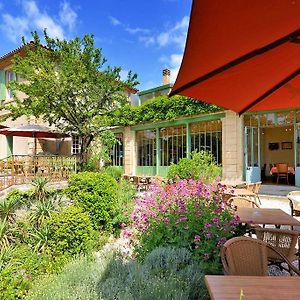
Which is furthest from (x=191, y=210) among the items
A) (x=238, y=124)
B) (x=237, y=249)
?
(x=238, y=124)

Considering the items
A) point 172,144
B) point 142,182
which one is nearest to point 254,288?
point 142,182

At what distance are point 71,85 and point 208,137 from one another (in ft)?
22.0

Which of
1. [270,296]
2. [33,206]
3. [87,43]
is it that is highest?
[87,43]

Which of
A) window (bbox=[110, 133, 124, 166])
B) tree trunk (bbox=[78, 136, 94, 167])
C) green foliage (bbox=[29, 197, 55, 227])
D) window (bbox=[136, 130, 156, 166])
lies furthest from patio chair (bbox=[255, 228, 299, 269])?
window (bbox=[110, 133, 124, 166])

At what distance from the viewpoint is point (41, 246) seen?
512 cm

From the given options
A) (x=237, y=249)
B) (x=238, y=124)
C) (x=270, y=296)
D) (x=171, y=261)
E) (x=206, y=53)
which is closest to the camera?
(x=270, y=296)

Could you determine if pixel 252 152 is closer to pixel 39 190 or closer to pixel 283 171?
pixel 283 171

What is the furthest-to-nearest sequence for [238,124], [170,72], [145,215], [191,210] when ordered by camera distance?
1. [170,72]
2. [238,124]
3. [145,215]
4. [191,210]

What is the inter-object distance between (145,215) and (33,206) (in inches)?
156

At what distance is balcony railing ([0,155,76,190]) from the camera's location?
9266 millimetres

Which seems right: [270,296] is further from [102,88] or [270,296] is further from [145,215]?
[102,88]

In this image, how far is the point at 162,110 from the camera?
14406mm

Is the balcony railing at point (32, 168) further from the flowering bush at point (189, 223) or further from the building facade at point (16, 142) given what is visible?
the flowering bush at point (189, 223)

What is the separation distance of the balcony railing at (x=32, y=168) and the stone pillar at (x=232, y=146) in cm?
656
